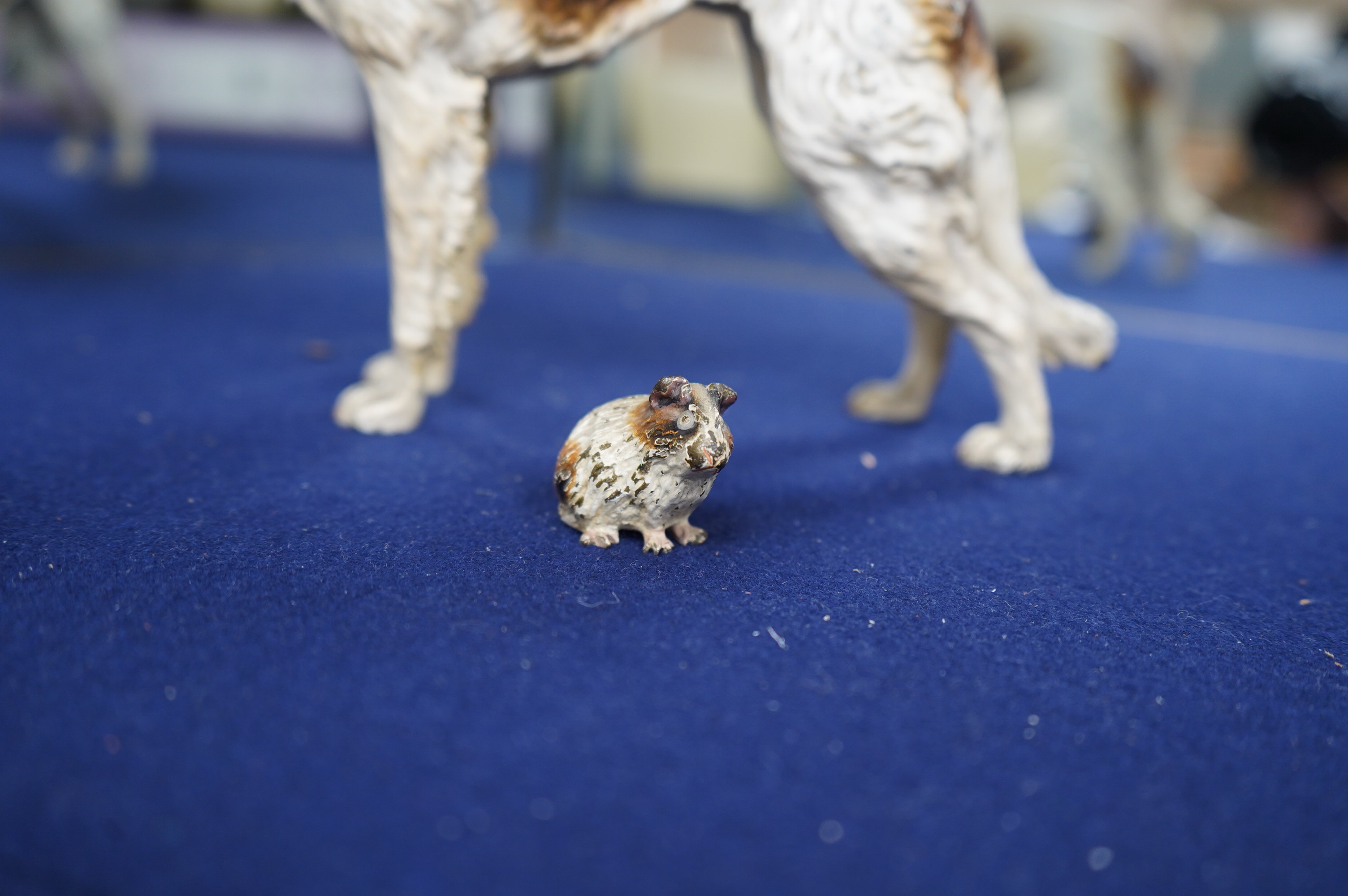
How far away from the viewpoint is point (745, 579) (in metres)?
1.20

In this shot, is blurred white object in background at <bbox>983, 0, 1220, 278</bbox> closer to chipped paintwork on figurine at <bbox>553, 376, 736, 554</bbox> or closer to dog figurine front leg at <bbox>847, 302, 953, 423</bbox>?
dog figurine front leg at <bbox>847, 302, 953, 423</bbox>

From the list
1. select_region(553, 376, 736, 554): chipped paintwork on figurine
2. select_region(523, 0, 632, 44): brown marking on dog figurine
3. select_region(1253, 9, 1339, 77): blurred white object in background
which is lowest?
select_region(553, 376, 736, 554): chipped paintwork on figurine

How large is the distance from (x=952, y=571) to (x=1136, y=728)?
0.35 metres

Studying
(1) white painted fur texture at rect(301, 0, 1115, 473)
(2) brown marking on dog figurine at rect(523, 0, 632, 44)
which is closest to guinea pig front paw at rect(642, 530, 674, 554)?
(1) white painted fur texture at rect(301, 0, 1115, 473)

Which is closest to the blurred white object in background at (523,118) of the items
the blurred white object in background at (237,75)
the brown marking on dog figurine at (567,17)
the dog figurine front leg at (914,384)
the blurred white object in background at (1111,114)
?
the blurred white object in background at (237,75)

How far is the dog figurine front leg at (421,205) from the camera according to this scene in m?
1.41

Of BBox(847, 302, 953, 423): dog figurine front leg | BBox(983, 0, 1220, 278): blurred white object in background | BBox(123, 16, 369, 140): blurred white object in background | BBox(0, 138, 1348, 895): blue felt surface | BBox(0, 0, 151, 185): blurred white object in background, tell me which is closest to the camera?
BBox(0, 138, 1348, 895): blue felt surface

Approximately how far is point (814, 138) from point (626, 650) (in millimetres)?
811

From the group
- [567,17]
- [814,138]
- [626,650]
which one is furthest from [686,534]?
[567,17]

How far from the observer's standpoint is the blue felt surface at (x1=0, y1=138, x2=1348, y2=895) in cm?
75

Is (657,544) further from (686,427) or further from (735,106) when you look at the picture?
(735,106)

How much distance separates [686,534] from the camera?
128cm

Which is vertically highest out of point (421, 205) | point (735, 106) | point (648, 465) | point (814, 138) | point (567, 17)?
point (567, 17)

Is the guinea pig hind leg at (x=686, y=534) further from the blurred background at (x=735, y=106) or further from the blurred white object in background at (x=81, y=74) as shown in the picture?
the blurred white object in background at (x=81, y=74)
